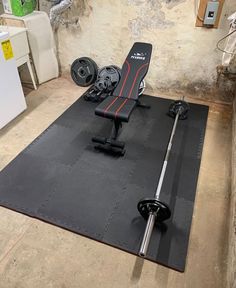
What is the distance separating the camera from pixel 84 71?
3.34 meters

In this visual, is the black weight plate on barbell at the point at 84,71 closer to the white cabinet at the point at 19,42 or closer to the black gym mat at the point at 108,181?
the white cabinet at the point at 19,42

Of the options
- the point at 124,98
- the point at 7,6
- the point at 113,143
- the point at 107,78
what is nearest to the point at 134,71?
the point at 124,98

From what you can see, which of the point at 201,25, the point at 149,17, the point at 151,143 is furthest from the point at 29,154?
the point at 201,25

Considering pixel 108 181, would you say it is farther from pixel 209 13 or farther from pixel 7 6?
pixel 7 6

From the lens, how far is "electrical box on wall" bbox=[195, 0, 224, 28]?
2.57 meters

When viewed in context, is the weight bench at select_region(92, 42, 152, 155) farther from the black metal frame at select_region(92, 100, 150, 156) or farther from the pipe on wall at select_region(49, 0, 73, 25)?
the pipe on wall at select_region(49, 0, 73, 25)

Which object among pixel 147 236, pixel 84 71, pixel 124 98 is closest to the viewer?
pixel 147 236

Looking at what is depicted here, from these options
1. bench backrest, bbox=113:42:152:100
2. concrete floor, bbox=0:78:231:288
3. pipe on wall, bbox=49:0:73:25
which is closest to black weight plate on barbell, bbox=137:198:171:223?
concrete floor, bbox=0:78:231:288

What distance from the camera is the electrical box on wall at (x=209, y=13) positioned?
101 inches

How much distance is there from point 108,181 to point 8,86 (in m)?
1.42

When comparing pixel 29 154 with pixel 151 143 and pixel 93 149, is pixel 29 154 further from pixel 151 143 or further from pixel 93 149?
pixel 151 143

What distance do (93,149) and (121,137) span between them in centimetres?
34

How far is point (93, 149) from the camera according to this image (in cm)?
235

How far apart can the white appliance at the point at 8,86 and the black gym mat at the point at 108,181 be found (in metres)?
0.43
